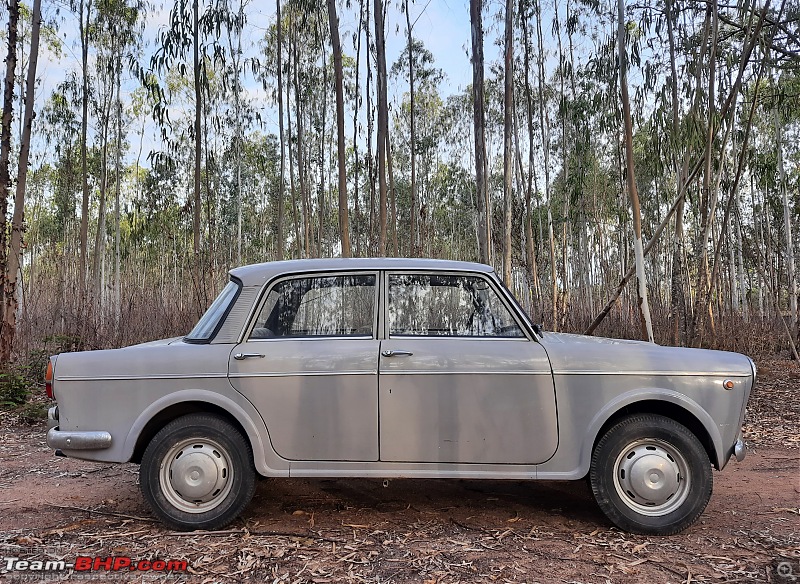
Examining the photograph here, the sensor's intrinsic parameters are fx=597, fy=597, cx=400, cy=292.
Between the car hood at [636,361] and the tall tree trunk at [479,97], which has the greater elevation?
the tall tree trunk at [479,97]

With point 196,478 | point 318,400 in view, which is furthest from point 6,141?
point 318,400

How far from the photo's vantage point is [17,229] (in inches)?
365

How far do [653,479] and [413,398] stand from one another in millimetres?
1450

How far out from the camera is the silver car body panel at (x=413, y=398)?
3.45 metres

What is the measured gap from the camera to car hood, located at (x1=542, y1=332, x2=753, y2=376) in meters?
3.48

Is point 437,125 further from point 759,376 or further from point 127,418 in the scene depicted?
point 127,418

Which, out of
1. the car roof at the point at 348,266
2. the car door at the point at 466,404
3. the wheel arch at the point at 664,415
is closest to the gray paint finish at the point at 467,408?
the car door at the point at 466,404

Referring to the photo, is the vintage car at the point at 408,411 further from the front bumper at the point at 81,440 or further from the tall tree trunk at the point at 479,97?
the tall tree trunk at the point at 479,97

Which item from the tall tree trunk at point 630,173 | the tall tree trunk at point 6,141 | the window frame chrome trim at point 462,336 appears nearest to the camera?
the window frame chrome trim at point 462,336

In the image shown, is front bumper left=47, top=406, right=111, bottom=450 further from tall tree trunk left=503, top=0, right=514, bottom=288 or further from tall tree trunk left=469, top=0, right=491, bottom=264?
tall tree trunk left=469, top=0, right=491, bottom=264

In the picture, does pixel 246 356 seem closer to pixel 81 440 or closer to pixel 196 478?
pixel 196 478

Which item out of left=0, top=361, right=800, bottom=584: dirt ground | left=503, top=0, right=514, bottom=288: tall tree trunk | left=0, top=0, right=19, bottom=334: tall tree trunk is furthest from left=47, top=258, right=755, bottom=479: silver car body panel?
left=0, top=0, right=19, bottom=334: tall tree trunk

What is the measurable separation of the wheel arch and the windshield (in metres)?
2.32

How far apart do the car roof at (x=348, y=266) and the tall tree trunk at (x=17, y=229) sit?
6.95 m
